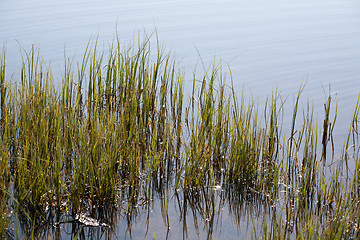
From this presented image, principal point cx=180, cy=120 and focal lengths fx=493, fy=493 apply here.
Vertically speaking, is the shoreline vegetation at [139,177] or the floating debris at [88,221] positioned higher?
the shoreline vegetation at [139,177]

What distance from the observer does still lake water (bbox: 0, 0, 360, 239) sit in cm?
664

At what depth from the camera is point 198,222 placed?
344 cm

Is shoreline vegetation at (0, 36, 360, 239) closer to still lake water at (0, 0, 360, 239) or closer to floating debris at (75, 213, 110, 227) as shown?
floating debris at (75, 213, 110, 227)

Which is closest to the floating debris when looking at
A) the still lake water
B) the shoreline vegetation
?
the shoreline vegetation

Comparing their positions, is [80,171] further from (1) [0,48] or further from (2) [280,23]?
(2) [280,23]

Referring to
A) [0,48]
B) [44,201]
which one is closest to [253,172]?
[44,201]

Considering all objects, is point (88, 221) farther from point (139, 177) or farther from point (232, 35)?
point (232, 35)

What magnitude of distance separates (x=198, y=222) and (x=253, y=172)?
68 centimetres

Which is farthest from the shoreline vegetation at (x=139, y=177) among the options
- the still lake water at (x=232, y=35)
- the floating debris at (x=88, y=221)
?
the still lake water at (x=232, y=35)

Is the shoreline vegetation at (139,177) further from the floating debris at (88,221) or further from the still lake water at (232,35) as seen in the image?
the still lake water at (232,35)

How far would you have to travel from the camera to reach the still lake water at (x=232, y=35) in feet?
21.8

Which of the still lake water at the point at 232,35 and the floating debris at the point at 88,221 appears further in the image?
the still lake water at the point at 232,35

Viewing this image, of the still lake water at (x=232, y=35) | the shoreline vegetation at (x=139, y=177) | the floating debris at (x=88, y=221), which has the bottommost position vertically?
the floating debris at (x=88, y=221)

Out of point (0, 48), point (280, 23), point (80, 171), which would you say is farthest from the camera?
point (280, 23)
